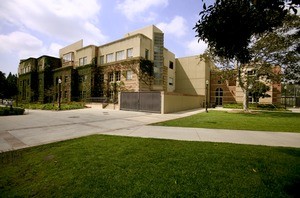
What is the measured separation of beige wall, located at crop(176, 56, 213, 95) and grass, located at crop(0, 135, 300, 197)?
3241 centimetres

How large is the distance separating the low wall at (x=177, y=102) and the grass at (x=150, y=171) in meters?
13.6

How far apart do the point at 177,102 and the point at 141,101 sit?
4.98 metres

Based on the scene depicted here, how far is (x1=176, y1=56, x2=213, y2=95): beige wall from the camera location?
36.1 meters

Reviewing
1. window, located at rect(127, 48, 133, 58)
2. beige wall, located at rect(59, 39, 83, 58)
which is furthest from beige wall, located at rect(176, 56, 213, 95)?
beige wall, located at rect(59, 39, 83, 58)

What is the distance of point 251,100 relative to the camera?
1358 inches

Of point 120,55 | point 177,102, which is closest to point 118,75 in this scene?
point 120,55

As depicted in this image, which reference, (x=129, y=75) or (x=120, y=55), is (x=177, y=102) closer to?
(x=129, y=75)

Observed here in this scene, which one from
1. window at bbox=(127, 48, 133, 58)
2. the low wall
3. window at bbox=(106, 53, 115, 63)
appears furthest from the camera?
window at bbox=(106, 53, 115, 63)

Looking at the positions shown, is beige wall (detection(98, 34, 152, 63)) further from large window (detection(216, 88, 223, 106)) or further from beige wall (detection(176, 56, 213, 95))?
large window (detection(216, 88, 223, 106))

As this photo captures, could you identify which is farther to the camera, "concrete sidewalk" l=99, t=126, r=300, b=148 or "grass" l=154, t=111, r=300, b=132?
"grass" l=154, t=111, r=300, b=132

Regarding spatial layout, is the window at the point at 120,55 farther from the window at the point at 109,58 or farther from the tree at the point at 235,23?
the tree at the point at 235,23

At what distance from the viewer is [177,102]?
22031mm

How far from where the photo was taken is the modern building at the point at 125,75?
24859 mm

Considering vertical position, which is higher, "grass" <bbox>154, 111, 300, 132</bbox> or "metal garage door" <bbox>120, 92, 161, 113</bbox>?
"metal garage door" <bbox>120, 92, 161, 113</bbox>
